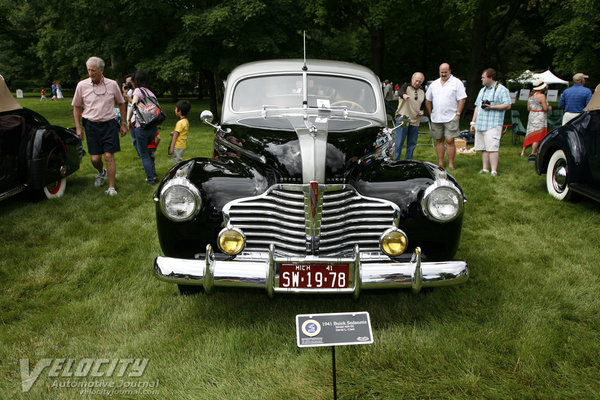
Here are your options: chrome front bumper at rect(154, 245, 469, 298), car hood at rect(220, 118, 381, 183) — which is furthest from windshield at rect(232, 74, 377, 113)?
chrome front bumper at rect(154, 245, 469, 298)

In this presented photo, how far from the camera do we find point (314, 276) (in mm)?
2516

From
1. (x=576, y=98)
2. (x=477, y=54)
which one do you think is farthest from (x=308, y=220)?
(x=477, y=54)

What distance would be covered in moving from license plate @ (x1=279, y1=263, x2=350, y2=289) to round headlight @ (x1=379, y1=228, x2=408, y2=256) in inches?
13.4

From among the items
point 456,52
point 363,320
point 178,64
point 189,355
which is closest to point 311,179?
point 363,320

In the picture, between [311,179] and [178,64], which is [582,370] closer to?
[311,179]

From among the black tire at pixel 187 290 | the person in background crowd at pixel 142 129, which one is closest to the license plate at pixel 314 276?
the black tire at pixel 187 290

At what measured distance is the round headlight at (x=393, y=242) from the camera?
106 inches

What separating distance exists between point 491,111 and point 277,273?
5.82m

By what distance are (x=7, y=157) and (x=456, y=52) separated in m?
29.6

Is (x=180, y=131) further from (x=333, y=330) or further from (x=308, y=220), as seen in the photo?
(x=333, y=330)

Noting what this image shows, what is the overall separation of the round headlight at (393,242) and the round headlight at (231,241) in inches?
35.2

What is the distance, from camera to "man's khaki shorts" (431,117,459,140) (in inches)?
283

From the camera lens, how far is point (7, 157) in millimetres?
4801

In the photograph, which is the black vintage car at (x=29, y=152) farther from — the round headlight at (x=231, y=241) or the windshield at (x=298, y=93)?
the round headlight at (x=231, y=241)
